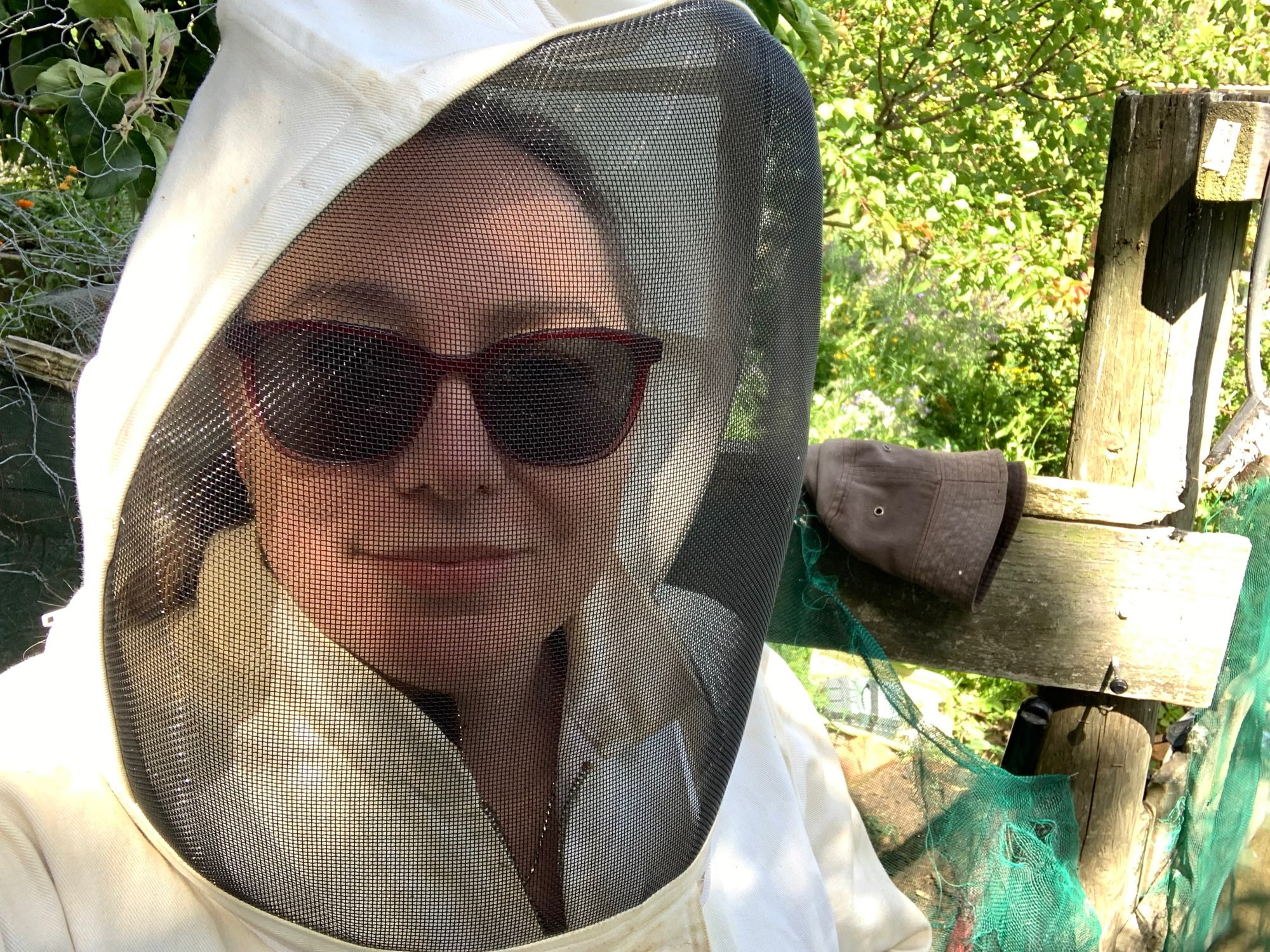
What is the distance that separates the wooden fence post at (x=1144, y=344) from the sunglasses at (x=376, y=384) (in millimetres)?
1943

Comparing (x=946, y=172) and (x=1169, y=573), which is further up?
(x=946, y=172)

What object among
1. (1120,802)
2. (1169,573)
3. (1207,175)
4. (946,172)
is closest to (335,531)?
(1169,573)

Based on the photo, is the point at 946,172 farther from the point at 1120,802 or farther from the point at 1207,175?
the point at 1120,802

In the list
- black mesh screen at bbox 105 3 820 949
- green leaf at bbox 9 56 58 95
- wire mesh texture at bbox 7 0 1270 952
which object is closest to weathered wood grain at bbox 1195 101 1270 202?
wire mesh texture at bbox 7 0 1270 952

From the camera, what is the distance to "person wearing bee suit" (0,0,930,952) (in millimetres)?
992

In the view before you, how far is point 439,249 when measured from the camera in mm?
1010

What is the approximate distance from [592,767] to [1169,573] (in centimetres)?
172

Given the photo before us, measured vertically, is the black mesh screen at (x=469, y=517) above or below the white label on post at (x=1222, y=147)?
below

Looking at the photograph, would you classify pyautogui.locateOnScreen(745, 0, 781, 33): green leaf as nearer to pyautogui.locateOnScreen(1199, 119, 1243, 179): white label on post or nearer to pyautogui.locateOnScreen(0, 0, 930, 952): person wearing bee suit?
pyautogui.locateOnScreen(1199, 119, 1243, 179): white label on post

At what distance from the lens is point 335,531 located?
1.03 m

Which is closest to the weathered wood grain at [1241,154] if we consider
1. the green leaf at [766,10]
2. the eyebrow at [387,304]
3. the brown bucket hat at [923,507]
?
the brown bucket hat at [923,507]

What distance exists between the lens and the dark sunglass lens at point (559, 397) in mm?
1059

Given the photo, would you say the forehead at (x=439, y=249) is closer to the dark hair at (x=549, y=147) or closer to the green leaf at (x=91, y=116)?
the dark hair at (x=549, y=147)

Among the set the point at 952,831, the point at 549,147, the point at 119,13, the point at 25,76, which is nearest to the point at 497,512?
the point at 549,147
